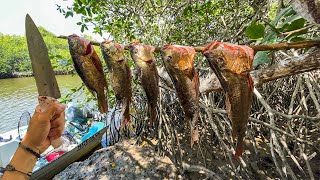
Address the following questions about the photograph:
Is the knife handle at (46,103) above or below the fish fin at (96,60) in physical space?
below

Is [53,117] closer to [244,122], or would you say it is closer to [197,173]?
[244,122]

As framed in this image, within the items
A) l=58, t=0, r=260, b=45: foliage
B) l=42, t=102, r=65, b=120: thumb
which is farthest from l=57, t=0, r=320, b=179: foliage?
l=42, t=102, r=65, b=120: thumb

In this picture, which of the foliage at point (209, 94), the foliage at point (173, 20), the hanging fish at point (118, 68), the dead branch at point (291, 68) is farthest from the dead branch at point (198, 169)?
the hanging fish at point (118, 68)

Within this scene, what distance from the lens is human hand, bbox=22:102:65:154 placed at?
4.83ft

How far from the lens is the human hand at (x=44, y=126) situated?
57.9 inches

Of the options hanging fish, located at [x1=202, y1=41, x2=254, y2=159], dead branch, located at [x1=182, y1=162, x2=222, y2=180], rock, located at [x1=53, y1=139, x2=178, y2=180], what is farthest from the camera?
rock, located at [x1=53, y1=139, x2=178, y2=180]

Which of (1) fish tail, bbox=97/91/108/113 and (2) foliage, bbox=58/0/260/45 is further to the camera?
(2) foliage, bbox=58/0/260/45

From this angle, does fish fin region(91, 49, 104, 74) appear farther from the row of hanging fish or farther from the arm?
the arm

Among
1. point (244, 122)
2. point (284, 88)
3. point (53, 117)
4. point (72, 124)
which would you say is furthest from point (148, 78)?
point (72, 124)

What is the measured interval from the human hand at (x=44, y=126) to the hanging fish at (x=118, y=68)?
2.08 ft

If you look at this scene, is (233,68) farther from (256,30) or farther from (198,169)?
(198,169)

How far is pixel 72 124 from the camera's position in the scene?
8.27m

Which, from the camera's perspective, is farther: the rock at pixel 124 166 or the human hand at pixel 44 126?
the rock at pixel 124 166

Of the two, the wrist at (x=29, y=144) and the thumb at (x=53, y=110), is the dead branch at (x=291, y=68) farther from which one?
the wrist at (x=29, y=144)
